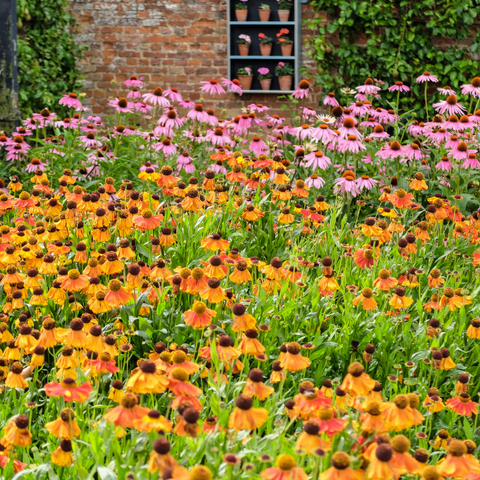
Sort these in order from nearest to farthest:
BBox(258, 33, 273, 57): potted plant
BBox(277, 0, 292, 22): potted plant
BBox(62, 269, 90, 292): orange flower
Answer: BBox(62, 269, 90, 292): orange flower, BBox(277, 0, 292, 22): potted plant, BBox(258, 33, 273, 57): potted plant

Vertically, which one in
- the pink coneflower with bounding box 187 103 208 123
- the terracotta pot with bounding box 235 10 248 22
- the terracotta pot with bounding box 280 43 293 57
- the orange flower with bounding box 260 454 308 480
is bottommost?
the orange flower with bounding box 260 454 308 480

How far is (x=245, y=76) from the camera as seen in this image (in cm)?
586

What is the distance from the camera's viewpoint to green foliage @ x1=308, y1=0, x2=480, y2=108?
556 cm

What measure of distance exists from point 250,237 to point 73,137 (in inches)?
58.0

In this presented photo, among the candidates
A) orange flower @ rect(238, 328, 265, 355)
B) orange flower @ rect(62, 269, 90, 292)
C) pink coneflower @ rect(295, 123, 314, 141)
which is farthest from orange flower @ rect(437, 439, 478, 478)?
pink coneflower @ rect(295, 123, 314, 141)

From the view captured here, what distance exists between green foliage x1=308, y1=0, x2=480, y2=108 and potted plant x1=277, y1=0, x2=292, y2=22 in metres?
0.25

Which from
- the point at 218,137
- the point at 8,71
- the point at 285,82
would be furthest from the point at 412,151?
the point at 285,82

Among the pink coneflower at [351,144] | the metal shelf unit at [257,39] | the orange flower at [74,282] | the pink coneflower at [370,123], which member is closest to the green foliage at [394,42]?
the metal shelf unit at [257,39]

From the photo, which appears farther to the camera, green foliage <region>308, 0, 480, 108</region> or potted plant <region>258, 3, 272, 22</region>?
potted plant <region>258, 3, 272, 22</region>

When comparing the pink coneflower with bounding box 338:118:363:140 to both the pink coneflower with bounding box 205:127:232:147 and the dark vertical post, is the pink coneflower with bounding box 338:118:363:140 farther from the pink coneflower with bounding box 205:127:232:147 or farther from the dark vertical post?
the dark vertical post

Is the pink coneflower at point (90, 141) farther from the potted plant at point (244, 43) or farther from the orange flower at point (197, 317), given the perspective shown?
the potted plant at point (244, 43)

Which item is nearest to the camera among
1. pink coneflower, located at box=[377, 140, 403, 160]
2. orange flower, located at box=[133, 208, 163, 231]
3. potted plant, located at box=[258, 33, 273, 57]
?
orange flower, located at box=[133, 208, 163, 231]

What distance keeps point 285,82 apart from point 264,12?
71cm

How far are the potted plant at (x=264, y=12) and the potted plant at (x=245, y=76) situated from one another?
0.50m
